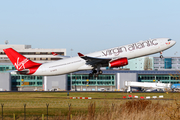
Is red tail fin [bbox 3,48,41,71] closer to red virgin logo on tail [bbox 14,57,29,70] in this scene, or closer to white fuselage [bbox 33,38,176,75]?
red virgin logo on tail [bbox 14,57,29,70]

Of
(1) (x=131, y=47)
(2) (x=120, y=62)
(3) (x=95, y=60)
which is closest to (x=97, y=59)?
(3) (x=95, y=60)

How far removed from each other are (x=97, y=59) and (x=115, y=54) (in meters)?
3.54

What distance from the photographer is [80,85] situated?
136 m

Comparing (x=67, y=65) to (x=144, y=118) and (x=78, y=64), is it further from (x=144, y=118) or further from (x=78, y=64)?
(x=144, y=118)

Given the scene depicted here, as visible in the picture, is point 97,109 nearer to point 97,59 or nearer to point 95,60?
point 97,59

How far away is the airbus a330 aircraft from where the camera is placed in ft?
182

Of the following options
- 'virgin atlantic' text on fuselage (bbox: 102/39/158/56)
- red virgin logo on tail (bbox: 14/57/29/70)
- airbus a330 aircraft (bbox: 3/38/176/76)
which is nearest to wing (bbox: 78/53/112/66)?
airbus a330 aircraft (bbox: 3/38/176/76)

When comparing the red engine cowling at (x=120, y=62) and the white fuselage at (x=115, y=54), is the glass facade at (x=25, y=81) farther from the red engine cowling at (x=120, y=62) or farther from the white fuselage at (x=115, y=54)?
the red engine cowling at (x=120, y=62)

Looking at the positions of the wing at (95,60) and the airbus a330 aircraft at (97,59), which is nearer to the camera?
the airbus a330 aircraft at (97,59)

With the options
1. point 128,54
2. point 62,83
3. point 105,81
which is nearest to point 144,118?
point 128,54

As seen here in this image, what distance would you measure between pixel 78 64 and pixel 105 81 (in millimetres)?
81794

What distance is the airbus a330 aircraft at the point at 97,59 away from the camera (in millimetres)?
55344

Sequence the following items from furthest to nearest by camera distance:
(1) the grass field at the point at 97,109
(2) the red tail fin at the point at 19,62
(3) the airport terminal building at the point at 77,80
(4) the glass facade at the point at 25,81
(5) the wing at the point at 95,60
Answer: (4) the glass facade at the point at 25,81
(3) the airport terminal building at the point at 77,80
(2) the red tail fin at the point at 19,62
(5) the wing at the point at 95,60
(1) the grass field at the point at 97,109

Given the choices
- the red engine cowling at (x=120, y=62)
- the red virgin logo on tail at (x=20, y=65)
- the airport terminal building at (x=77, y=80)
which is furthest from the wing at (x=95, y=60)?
the airport terminal building at (x=77, y=80)
